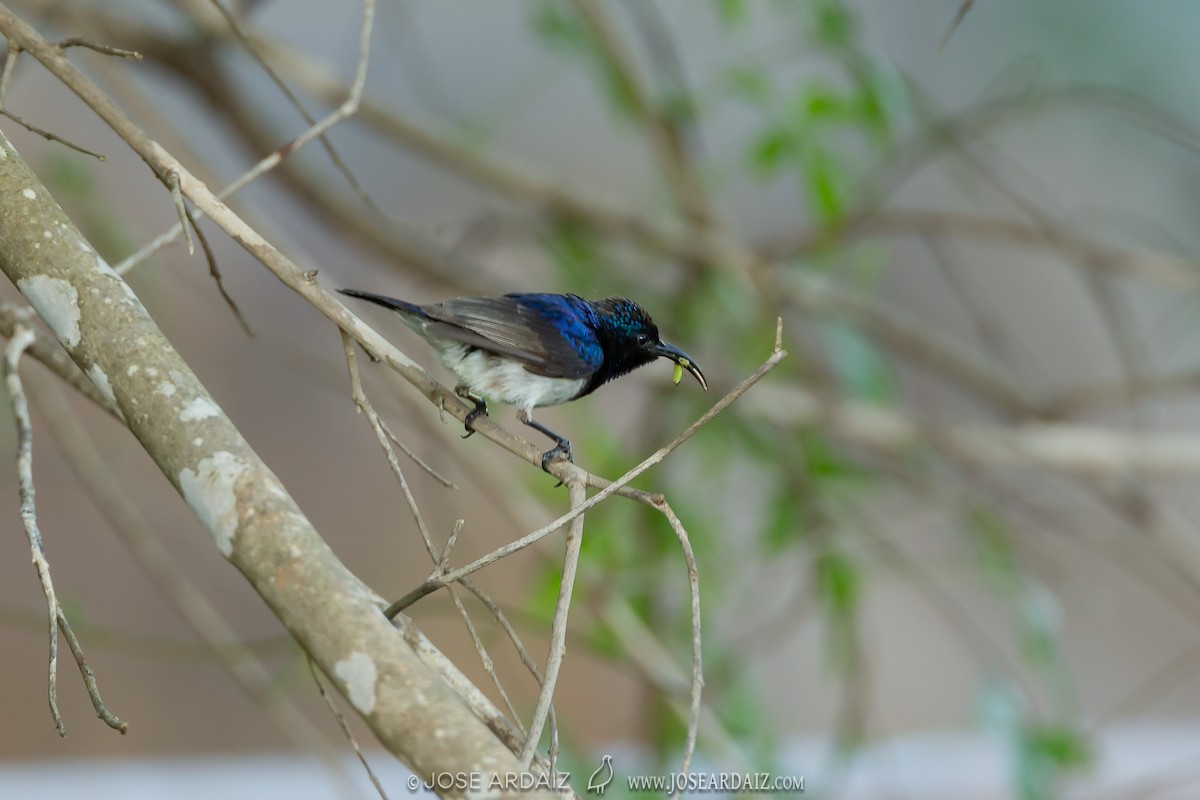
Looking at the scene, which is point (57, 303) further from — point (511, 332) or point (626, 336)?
point (626, 336)

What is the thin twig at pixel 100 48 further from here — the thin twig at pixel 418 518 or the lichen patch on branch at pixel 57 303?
the thin twig at pixel 418 518

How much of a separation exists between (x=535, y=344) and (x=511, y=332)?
49mm

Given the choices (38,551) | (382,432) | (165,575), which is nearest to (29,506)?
(38,551)

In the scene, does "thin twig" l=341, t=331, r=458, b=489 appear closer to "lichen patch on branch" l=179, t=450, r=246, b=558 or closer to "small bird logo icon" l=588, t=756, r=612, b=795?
"lichen patch on branch" l=179, t=450, r=246, b=558

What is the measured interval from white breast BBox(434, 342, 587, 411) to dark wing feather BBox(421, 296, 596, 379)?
0.02 meters

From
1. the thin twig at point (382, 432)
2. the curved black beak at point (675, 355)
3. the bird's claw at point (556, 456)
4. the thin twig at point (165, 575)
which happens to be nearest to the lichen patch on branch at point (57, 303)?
the thin twig at point (382, 432)

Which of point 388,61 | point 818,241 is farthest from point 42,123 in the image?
point 818,241

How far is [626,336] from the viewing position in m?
1.95

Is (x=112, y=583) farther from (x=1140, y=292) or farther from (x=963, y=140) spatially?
(x=1140, y=292)

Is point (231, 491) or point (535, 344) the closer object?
point (231, 491)

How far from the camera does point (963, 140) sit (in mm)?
3201

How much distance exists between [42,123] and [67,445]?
2257 millimetres

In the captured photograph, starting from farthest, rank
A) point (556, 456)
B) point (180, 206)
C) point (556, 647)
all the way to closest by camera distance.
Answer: point (556, 456), point (180, 206), point (556, 647)

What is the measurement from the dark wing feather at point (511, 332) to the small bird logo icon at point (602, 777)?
0.62 metres
